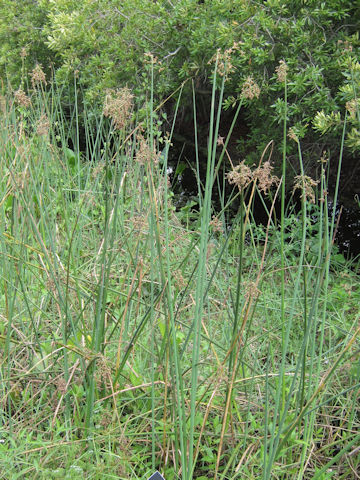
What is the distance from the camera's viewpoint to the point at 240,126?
4.61 metres

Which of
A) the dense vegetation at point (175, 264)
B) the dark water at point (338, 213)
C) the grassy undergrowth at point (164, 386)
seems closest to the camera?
the grassy undergrowth at point (164, 386)

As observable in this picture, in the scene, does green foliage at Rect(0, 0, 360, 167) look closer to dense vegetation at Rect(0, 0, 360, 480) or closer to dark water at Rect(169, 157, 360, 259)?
dense vegetation at Rect(0, 0, 360, 480)

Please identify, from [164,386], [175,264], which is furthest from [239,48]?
[164,386]

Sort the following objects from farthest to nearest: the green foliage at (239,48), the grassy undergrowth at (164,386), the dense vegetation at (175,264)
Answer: the green foliage at (239,48), the dense vegetation at (175,264), the grassy undergrowth at (164,386)

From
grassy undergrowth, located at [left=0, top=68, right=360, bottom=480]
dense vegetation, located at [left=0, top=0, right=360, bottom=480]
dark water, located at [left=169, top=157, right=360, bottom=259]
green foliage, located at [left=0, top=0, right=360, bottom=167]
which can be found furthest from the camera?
dark water, located at [left=169, top=157, right=360, bottom=259]

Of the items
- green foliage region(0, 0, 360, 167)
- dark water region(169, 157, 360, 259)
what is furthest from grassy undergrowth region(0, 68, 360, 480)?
dark water region(169, 157, 360, 259)

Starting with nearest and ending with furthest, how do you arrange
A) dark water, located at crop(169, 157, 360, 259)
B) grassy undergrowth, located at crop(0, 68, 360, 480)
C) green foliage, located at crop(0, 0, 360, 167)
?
1. grassy undergrowth, located at crop(0, 68, 360, 480)
2. green foliage, located at crop(0, 0, 360, 167)
3. dark water, located at crop(169, 157, 360, 259)

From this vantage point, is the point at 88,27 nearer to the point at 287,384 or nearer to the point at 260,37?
the point at 260,37

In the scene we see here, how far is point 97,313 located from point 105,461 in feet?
1.48

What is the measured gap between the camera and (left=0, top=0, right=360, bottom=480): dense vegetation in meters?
1.46

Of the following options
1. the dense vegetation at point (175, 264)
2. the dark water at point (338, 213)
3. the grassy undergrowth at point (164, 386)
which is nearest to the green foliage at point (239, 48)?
the dense vegetation at point (175, 264)

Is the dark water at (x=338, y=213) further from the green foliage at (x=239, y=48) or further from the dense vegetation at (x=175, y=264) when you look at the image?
the green foliage at (x=239, y=48)

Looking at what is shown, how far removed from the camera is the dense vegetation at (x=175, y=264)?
146 centimetres

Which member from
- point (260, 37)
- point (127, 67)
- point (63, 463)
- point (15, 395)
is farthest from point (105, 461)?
point (127, 67)
